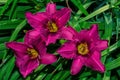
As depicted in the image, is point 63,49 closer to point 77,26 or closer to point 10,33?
point 77,26

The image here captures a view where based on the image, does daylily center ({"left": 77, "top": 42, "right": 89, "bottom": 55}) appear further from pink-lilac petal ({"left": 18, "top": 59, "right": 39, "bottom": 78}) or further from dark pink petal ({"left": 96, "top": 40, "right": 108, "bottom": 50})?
pink-lilac petal ({"left": 18, "top": 59, "right": 39, "bottom": 78})

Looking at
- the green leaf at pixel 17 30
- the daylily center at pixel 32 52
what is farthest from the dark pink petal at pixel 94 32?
the green leaf at pixel 17 30

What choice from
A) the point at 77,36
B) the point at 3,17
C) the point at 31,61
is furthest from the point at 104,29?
the point at 3,17

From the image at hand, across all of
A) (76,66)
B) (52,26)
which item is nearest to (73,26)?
(52,26)

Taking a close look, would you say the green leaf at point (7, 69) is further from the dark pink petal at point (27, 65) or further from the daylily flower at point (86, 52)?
the daylily flower at point (86, 52)

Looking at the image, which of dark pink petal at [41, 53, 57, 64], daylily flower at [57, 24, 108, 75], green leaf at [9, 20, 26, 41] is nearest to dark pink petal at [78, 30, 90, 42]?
daylily flower at [57, 24, 108, 75]

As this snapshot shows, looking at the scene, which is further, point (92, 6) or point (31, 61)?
point (92, 6)
